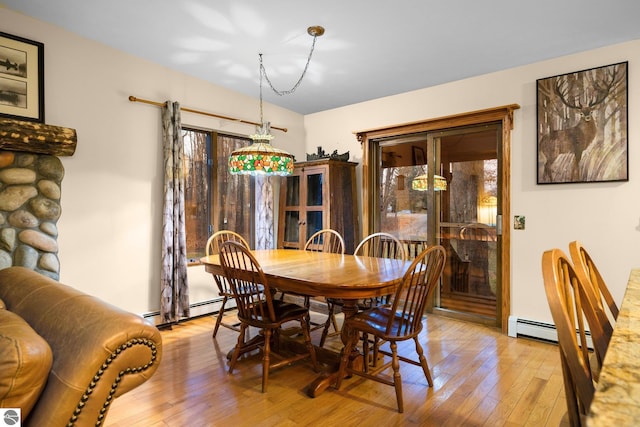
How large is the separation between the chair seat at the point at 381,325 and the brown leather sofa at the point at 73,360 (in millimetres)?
1321

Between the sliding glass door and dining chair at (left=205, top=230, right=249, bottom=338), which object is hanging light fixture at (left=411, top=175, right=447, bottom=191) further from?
dining chair at (left=205, top=230, right=249, bottom=338)

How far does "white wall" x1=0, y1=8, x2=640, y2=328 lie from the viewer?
290 centimetres

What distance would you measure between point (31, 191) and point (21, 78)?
0.86 metres

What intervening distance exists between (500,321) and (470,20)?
2668 millimetres

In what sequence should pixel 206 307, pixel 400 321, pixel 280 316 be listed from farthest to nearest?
pixel 206 307, pixel 280 316, pixel 400 321

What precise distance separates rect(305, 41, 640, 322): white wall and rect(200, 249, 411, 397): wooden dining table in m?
1.41

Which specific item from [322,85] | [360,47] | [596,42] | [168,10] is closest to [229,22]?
[168,10]

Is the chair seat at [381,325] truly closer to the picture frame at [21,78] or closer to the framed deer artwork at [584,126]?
the framed deer artwork at [584,126]

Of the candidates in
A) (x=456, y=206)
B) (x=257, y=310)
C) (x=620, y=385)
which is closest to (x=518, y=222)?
(x=456, y=206)

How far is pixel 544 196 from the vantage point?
3.22 metres

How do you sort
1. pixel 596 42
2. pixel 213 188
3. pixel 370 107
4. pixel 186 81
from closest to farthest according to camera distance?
pixel 596 42 → pixel 186 81 → pixel 213 188 → pixel 370 107

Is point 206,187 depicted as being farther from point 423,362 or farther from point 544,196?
point 544,196

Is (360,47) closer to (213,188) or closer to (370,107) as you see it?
(370,107)

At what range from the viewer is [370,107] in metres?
4.47
